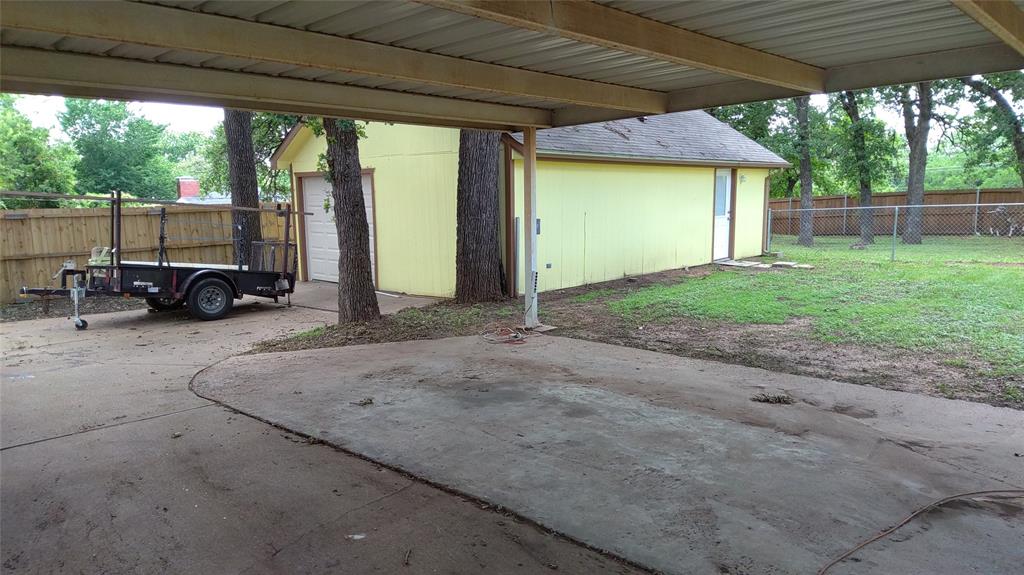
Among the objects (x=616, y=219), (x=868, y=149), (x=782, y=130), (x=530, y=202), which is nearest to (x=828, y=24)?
(x=530, y=202)

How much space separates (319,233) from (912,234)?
2034 centimetres

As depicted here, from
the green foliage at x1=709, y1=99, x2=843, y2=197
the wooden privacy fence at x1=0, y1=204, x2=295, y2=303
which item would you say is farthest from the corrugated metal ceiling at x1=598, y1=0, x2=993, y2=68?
the green foliage at x1=709, y1=99, x2=843, y2=197

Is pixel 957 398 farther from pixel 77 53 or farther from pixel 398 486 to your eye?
pixel 77 53

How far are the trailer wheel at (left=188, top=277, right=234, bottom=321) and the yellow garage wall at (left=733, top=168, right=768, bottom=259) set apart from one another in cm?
1347

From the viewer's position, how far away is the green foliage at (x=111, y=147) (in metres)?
32.8

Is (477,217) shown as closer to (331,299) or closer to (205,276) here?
(331,299)

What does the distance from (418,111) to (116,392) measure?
4.21 metres

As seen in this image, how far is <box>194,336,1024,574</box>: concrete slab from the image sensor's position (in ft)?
10.6

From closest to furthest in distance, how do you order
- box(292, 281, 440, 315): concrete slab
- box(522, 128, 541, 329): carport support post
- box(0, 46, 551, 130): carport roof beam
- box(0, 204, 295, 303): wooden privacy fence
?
box(0, 46, 551, 130): carport roof beam
box(522, 128, 541, 329): carport support post
box(292, 281, 440, 315): concrete slab
box(0, 204, 295, 303): wooden privacy fence

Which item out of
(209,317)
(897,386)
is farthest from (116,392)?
(897,386)

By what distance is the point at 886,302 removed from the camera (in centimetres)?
1012

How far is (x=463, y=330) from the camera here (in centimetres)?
893

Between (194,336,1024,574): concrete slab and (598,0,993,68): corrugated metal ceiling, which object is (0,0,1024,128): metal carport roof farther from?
(194,336,1024,574): concrete slab

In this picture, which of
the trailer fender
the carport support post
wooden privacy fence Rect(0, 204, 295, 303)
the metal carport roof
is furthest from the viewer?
wooden privacy fence Rect(0, 204, 295, 303)
